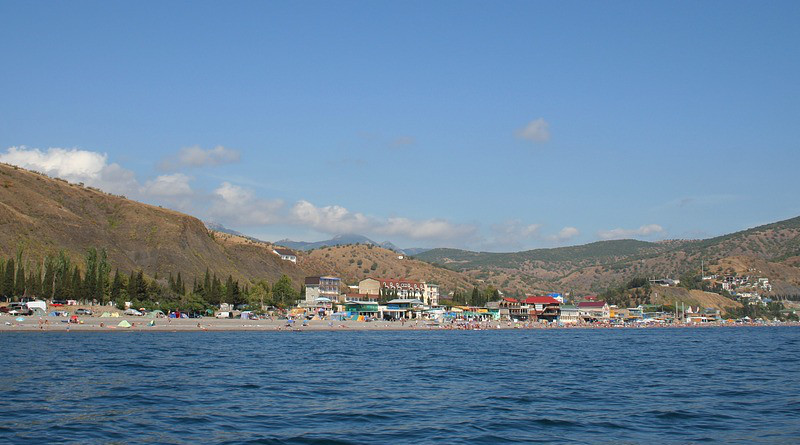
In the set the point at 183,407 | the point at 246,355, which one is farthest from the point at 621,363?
the point at 183,407

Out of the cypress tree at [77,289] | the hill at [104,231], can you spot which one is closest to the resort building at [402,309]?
the hill at [104,231]

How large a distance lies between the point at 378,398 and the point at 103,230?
124 metres

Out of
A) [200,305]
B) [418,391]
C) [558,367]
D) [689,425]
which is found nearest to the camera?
[689,425]

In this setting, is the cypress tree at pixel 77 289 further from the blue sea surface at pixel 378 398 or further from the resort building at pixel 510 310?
the resort building at pixel 510 310

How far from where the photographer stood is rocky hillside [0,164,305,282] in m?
126

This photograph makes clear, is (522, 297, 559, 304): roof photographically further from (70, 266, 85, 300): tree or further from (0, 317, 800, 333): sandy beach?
(70, 266, 85, 300): tree

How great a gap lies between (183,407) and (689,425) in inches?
802

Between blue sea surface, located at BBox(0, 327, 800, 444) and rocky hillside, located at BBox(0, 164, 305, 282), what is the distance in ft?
242

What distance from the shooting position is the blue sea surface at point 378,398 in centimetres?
A: 2530

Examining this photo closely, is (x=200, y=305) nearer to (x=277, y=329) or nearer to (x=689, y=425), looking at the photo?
(x=277, y=329)

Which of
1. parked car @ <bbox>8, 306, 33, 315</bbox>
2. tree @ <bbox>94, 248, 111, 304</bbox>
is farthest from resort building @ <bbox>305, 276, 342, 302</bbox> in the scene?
parked car @ <bbox>8, 306, 33, 315</bbox>

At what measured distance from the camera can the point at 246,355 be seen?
187 ft

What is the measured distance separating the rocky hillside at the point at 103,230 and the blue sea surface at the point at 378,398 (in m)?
73.6

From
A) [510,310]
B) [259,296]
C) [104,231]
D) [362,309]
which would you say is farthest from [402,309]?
[104,231]
